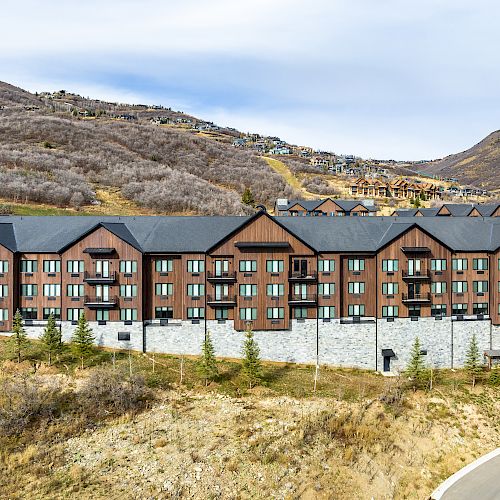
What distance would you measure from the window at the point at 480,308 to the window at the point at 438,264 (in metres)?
5.52

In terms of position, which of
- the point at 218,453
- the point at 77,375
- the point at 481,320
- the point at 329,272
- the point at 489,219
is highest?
the point at 489,219

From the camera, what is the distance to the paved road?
26.8 metres

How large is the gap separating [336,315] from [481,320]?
16.4m

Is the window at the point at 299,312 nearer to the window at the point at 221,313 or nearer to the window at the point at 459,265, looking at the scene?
the window at the point at 221,313

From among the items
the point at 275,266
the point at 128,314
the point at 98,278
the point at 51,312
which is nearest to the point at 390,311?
the point at 275,266

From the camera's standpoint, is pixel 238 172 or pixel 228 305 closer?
pixel 228 305

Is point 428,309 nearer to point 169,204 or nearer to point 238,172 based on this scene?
point 169,204

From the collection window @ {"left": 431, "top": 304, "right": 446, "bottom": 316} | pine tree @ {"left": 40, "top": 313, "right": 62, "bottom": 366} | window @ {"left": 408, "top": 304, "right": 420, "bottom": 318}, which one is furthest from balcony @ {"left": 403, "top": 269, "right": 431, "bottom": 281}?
pine tree @ {"left": 40, "top": 313, "right": 62, "bottom": 366}

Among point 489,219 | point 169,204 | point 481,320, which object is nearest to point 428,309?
point 481,320

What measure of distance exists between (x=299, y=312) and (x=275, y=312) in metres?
2.64

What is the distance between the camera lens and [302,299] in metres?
45.0

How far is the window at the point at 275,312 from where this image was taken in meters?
44.7

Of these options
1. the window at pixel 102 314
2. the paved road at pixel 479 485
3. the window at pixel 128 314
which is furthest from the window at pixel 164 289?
the paved road at pixel 479 485

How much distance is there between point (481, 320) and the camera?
4644 cm
